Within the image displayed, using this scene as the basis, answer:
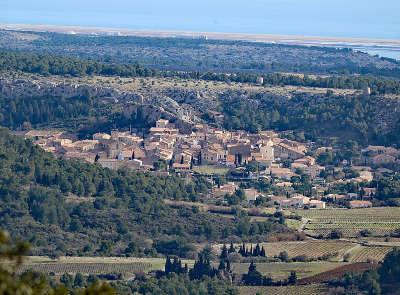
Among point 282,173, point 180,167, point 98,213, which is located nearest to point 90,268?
point 98,213

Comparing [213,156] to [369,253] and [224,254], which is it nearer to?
[224,254]

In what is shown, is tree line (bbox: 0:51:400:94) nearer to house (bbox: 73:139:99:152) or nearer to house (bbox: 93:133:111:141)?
house (bbox: 93:133:111:141)

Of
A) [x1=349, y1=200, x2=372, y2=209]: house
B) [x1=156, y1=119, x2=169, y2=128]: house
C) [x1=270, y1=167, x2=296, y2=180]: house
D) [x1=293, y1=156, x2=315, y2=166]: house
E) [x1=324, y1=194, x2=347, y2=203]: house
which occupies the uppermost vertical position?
[x1=156, y1=119, x2=169, y2=128]: house

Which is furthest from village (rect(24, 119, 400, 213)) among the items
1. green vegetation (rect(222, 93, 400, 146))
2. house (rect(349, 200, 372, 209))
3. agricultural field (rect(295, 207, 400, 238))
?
agricultural field (rect(295, 207, 400, 238))

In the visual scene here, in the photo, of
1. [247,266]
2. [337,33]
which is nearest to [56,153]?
[247,266]

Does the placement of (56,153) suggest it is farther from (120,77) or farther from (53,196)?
(120,77)

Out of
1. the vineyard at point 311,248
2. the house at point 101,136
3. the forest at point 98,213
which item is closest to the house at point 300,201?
the forest at point 98,213

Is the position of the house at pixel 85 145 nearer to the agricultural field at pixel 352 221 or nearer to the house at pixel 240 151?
the house at pixel 240 151
